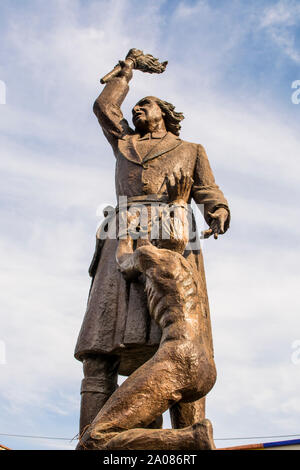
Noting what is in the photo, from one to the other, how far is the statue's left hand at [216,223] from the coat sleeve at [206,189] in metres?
0.08

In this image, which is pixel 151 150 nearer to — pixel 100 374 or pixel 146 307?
pixel 146 307

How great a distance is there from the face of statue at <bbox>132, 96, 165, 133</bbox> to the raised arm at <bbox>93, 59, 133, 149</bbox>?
0.19m

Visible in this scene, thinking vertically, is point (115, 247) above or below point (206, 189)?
below

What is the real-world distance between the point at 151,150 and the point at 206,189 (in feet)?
2.66

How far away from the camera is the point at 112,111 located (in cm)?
682

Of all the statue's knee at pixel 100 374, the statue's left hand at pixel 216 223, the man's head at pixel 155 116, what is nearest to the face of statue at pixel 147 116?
the man's head at pixel 155 116

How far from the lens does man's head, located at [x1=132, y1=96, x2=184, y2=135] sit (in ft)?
22.4

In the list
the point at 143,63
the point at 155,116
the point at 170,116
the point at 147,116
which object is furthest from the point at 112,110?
the point at 143,63

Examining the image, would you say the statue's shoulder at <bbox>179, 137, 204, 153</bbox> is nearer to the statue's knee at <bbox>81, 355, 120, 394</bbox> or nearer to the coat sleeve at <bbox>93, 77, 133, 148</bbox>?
the coat sleeve at <bbox>93, 77, 133, 148</bbox>

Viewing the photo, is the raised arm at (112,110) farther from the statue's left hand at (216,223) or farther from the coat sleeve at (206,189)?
the statue's left hand at (216,223)

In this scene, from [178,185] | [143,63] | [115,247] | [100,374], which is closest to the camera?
[100,374]

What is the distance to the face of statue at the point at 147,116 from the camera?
682cm
